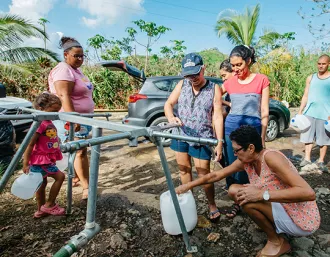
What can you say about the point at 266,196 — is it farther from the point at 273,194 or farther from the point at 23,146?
the point at 23,146

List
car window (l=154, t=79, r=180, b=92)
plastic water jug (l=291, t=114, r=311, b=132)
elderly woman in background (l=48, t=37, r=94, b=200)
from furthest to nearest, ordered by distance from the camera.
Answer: car window (l=154, t=79, r=180, b=92)
plastic water jug (l=291, t=114, r=311, b=132)
elderly woman in background (l=48, t=37, r=94, b=200)

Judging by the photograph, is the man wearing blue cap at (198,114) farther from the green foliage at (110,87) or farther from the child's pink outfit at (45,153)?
the green foliage at (110,87)

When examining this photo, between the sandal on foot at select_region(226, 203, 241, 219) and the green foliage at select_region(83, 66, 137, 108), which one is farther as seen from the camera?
the green foliage at select_region(83, 66, 137, 108)

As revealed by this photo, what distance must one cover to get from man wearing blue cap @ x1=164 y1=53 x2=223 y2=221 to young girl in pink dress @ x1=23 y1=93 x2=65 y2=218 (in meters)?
1.15

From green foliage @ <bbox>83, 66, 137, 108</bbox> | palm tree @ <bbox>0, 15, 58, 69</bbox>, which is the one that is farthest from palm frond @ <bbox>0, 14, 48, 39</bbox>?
green foliage @ <bbox>83, 66, 137, 108</bbox>

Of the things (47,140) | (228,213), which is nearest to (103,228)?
(47,140)

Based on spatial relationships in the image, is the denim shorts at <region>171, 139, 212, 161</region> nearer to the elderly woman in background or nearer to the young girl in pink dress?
the elderly woman in background

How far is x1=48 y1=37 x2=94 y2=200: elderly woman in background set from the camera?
2436 millimetres

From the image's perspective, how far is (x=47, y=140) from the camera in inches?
92.5

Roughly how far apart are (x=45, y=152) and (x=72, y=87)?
2.26 feet

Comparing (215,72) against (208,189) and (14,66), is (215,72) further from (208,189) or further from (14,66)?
(208,189)

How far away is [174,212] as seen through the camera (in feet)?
6.69

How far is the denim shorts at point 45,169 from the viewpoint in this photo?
2.31 m

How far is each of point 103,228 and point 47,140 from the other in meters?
0.97
